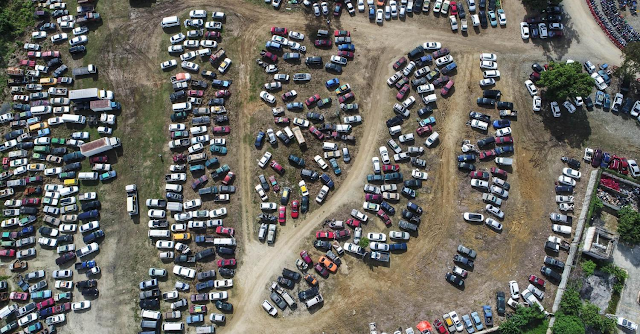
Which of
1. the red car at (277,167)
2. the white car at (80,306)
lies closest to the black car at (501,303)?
the red car at (277,167)

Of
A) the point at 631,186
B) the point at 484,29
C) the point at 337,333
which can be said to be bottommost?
the point at 337,333

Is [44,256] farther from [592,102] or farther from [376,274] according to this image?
[592,102]

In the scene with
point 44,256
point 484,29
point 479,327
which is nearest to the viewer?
point 479,327

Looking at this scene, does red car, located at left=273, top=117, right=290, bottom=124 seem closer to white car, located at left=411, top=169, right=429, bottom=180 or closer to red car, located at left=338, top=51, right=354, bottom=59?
red car, located at left=338, top=51, right=354, bottom=59

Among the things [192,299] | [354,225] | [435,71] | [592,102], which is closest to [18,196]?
[192,299]

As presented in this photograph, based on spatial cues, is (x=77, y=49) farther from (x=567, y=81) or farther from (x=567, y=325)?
(x=567, y=325)

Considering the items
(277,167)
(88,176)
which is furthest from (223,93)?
(88,176)

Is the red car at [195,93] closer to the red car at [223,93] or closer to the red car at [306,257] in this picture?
the red car at [223,93]
